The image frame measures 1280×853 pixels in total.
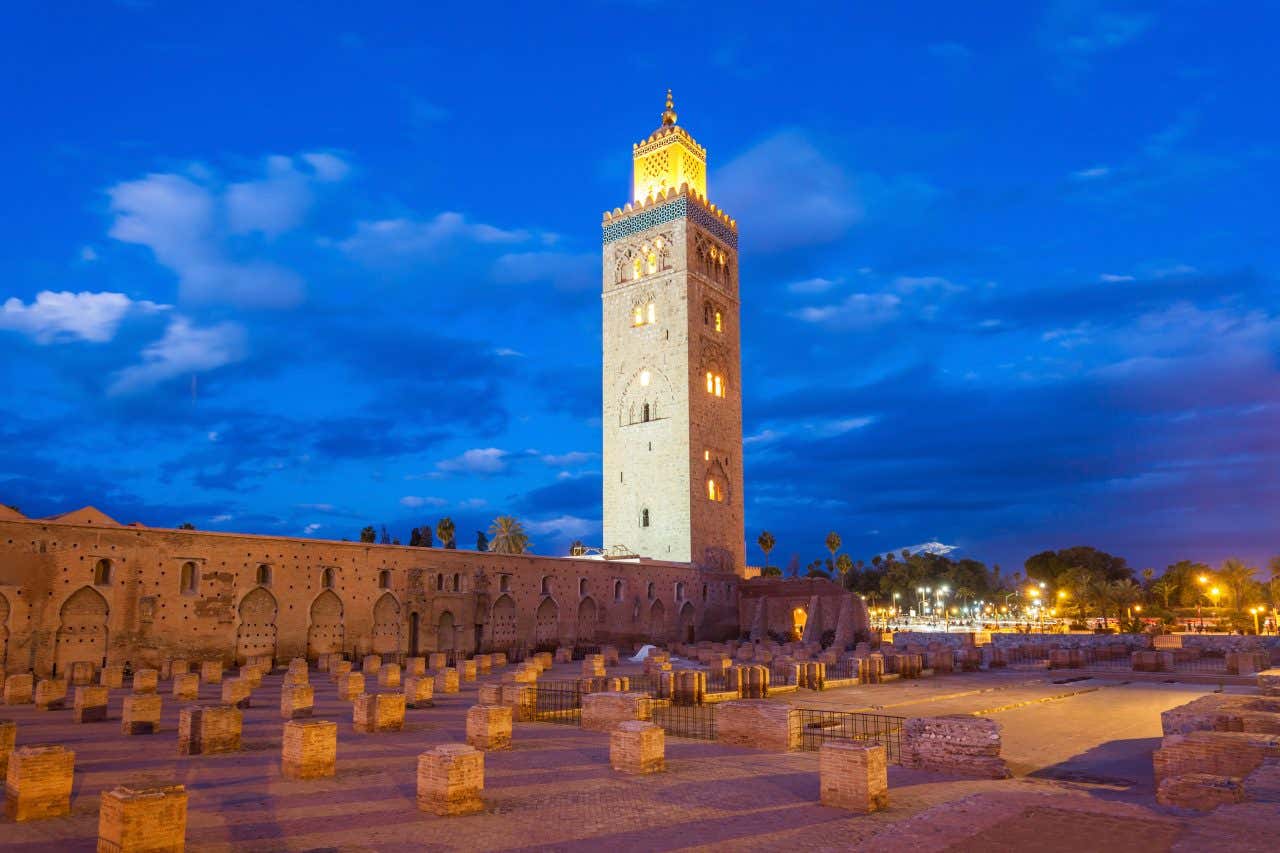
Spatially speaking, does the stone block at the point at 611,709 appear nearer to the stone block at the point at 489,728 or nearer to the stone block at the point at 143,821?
the stone block at the point at 489,728

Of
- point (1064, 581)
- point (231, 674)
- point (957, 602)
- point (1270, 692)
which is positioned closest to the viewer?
point (1270, 692)

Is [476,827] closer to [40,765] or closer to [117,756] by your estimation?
[40,765]

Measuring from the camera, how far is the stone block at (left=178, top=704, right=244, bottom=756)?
11.8 meters

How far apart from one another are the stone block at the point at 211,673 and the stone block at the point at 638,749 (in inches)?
588

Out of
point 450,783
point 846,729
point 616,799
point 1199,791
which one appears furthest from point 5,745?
point 1199,791

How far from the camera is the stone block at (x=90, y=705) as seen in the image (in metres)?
14.7

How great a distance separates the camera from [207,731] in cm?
1183

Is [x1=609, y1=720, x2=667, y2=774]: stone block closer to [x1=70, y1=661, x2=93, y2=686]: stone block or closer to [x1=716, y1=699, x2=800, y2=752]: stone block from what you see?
[x1=716, y1=699, x2=800, y2=752]: stone block

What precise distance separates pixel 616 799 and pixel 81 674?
16629 millimetres

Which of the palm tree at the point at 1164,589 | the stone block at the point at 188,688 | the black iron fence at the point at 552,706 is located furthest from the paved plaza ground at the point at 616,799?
the palm tree at the point at 1164,589

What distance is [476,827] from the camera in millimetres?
8188

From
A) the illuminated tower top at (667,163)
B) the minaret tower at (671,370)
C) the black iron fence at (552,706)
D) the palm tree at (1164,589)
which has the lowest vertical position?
the black iron fence at (552,706)

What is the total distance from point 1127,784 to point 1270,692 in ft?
20.6

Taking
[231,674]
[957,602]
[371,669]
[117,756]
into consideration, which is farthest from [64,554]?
[957,602]
